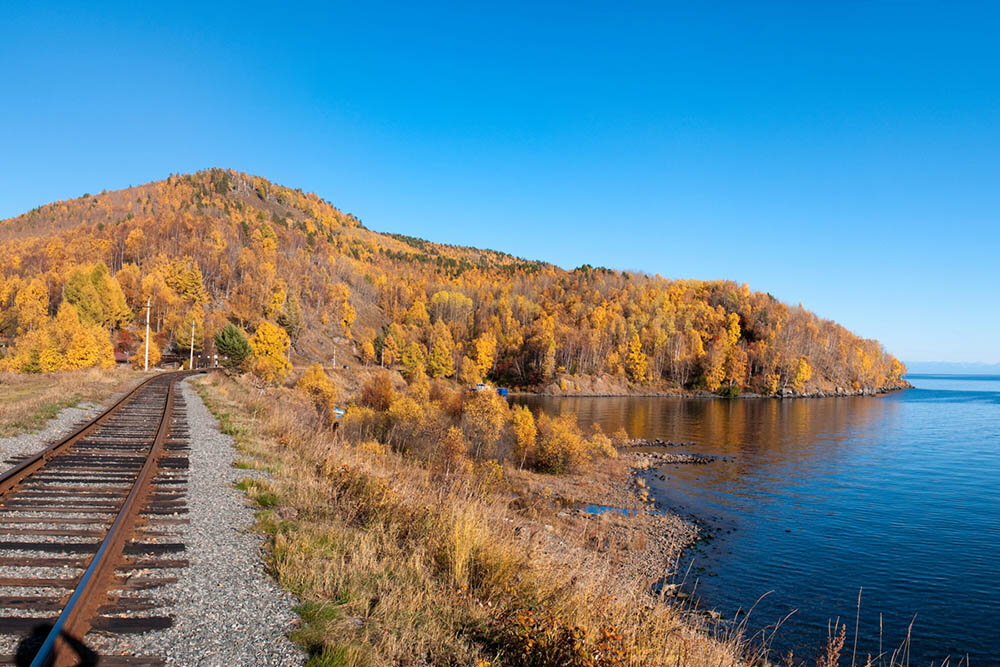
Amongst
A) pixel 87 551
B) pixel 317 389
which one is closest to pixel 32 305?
pixel 317 389

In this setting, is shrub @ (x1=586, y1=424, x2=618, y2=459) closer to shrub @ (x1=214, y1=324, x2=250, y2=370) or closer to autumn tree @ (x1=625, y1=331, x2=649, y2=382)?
shrub @ (x1=214, y1=324, x2=250, y2=370)

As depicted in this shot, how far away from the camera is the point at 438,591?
243 inches

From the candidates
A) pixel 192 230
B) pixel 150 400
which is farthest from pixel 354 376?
pixel 192 230

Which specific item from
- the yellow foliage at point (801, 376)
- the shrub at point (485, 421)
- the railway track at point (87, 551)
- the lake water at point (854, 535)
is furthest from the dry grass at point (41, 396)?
the yellow foliage at point (801, 376)

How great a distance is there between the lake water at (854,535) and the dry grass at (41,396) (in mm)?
20221

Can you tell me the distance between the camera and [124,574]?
18.5 ft

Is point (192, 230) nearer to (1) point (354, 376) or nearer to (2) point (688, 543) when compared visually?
(1) point (354, 376)

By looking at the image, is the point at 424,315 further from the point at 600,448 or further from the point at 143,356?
the point at 600,448

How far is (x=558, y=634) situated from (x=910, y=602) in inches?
755

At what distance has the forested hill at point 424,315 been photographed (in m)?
111

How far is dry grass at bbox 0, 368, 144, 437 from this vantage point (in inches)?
599

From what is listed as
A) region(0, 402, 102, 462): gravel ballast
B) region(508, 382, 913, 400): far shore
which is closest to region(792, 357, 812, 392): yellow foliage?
region(508, 382, 913, 400): far shore

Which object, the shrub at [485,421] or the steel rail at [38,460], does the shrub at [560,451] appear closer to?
the shrub at [485,421]

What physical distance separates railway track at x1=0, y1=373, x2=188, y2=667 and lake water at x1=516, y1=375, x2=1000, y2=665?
50.4ft
